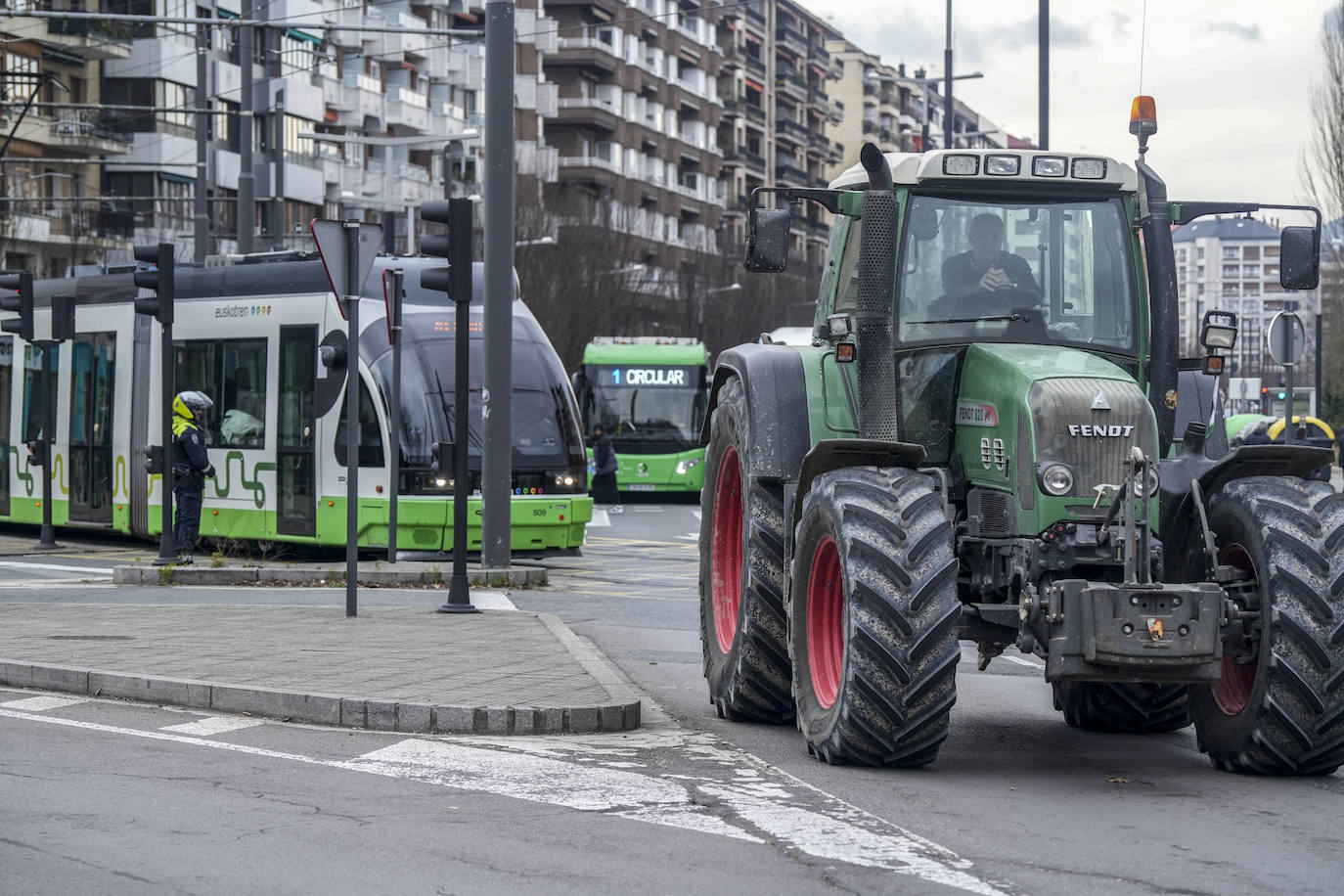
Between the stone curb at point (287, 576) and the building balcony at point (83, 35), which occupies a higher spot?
the building balcony at point (83, 35)

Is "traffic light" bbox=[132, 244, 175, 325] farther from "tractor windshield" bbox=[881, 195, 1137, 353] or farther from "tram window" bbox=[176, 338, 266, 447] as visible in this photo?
"tractor windshield" bbox=[881, 195, 1137, 353]

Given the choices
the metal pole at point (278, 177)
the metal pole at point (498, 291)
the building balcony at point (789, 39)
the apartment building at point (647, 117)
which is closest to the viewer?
the metal pole at point (498, 291)

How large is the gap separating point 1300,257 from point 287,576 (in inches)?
444

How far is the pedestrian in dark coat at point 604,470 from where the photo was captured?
39.9 m

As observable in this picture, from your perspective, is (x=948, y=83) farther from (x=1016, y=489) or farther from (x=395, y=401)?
(x=1016, y=489)

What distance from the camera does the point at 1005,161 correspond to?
9.56 metres

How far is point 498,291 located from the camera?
64.0 feet

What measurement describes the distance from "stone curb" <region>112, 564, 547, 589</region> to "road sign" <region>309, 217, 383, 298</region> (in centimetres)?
383

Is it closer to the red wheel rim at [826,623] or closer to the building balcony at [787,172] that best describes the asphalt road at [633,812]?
the red wheel rim at [826,623]

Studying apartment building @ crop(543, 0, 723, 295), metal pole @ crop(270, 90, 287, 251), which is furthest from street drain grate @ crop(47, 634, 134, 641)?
apartment building @ crop(543, 0, 723, 295)

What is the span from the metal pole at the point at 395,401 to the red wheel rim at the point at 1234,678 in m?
12.2

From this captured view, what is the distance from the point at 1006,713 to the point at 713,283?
67.9 metres

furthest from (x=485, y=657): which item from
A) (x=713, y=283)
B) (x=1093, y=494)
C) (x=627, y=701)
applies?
(x=713, y=283)

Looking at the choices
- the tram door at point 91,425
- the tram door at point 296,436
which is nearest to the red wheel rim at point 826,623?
the tram door at point 296,436
